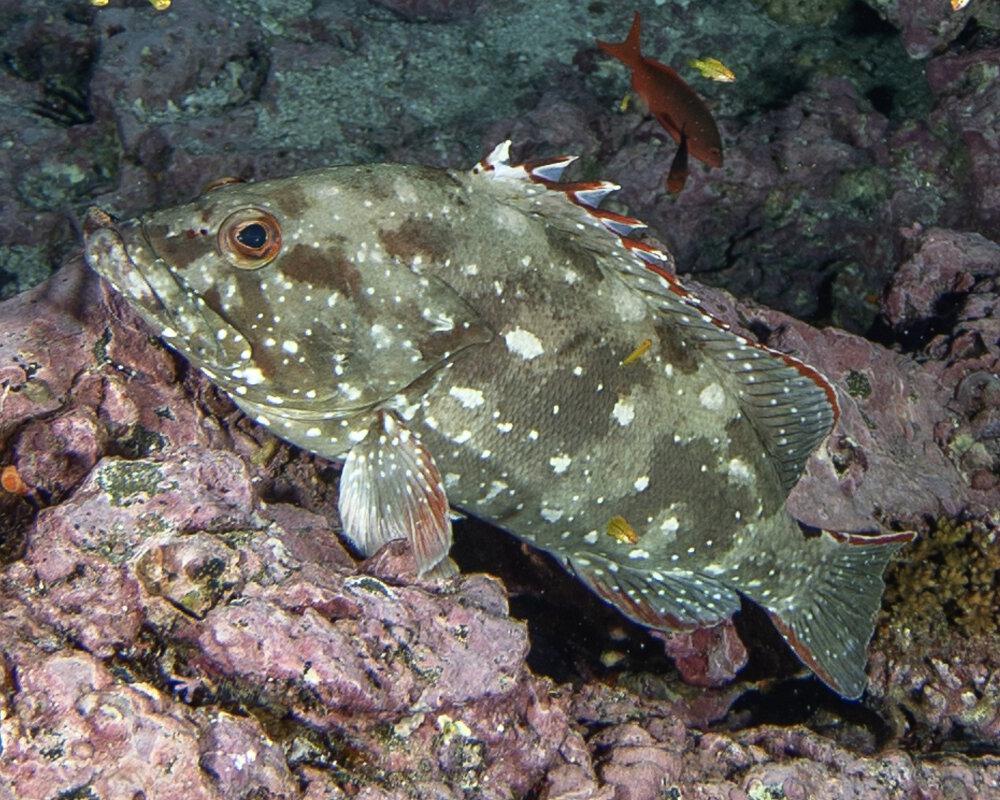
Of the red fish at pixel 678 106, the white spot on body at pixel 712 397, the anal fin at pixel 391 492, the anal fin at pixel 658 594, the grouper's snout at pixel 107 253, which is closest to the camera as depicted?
the grouper's snout at pixel 107 253

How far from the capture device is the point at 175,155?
22.1 feet

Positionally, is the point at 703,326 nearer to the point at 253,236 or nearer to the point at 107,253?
the point at 253,236

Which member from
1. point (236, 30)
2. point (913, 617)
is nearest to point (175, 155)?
point (236, 30)

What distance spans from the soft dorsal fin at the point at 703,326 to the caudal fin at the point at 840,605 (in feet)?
1.77

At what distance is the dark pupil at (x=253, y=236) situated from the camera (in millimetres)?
2947

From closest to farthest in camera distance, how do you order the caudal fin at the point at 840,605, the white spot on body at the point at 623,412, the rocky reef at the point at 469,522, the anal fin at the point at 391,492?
the rocky reef at the point at 469,522
the anal fin at the point at 391,492
the white spot on body at the point at 623,412
the caudal fin at the point at 840,605

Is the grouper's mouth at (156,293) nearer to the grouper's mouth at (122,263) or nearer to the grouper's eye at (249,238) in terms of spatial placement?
the grouper's mouth at (122,263)

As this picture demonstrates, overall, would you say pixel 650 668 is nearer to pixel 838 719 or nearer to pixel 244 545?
pixel 838 719

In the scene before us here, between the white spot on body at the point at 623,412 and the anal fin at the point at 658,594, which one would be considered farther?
the anal fin at the point at 658,594

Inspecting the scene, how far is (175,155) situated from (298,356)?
4598 millimetres

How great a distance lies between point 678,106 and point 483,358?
298cm

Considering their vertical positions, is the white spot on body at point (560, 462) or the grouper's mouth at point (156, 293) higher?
the grouper's mouth at point (156, 293)

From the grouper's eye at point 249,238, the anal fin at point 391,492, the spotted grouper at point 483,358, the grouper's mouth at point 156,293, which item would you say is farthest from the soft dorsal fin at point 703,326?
the grouper's mouth at point 156,293

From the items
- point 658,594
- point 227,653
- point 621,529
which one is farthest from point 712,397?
point 227,653
